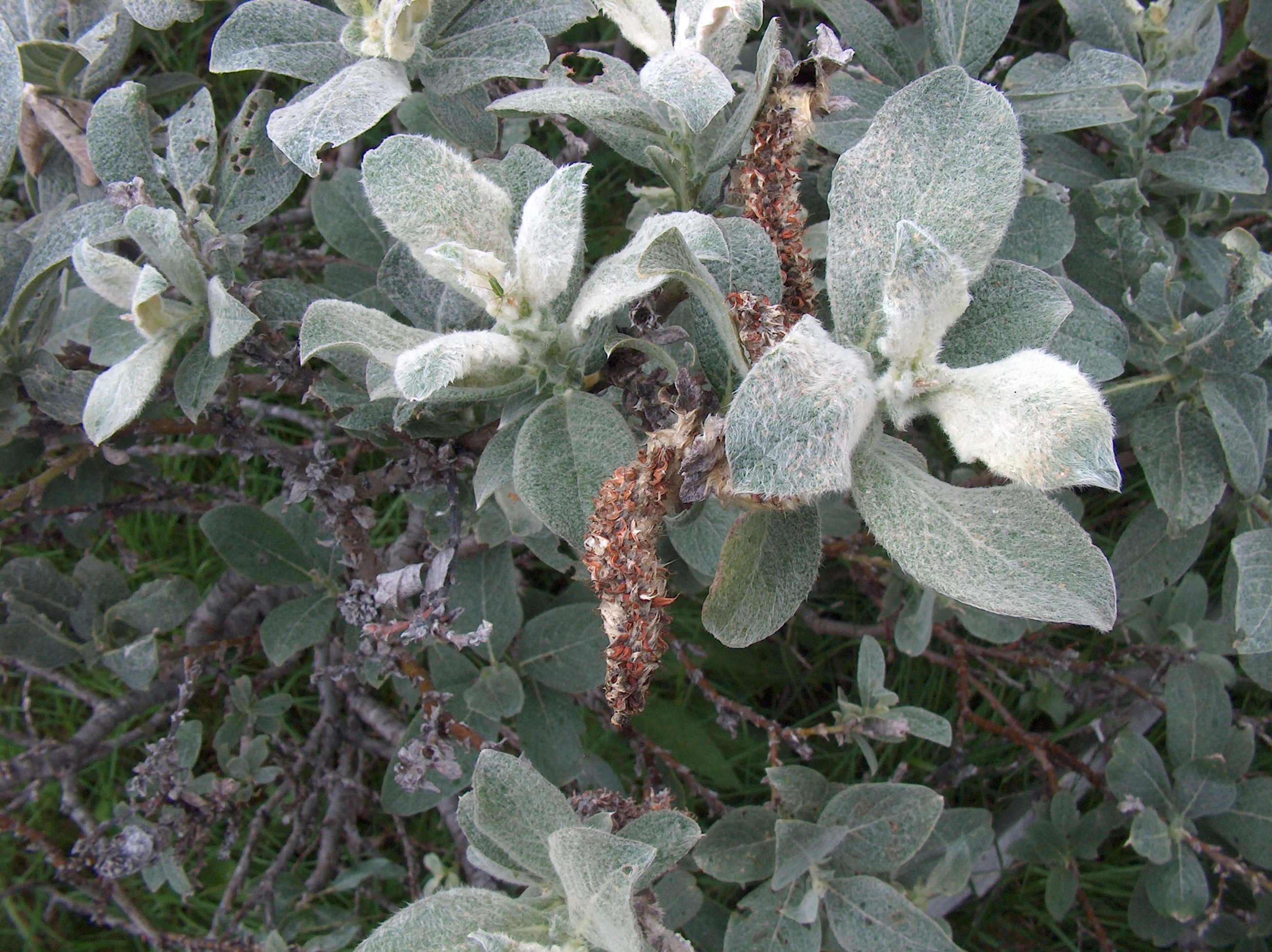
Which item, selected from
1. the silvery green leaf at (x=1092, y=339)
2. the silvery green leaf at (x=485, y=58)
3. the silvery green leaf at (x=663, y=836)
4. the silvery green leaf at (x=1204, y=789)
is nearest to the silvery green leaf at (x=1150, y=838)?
the silvery green leaf at (x=1204, y=789)

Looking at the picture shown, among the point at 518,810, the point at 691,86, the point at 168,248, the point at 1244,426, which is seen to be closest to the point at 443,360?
the point at 691,86

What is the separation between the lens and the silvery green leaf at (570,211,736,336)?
91 cm

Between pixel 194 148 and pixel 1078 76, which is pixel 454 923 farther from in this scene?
pixel 1078 76

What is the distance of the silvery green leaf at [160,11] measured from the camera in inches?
50.1

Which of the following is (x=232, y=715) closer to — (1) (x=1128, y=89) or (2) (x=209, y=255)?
(2) (x=209, y=255)

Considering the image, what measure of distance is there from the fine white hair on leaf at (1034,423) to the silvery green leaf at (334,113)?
0.67 meters

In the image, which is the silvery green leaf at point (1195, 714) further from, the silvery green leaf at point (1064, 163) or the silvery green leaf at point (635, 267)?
the silvery green leaf at point (635, 267)

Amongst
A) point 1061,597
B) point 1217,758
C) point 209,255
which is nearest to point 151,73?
point 209,255

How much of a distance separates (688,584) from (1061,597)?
3.21 ft

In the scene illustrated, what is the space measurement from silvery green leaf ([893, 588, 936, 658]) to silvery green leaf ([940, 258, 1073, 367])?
2.23ft

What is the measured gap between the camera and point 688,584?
176cm

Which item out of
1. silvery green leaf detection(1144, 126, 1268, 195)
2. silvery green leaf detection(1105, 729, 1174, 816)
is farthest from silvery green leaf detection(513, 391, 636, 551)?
silvery green leaf detection(1105, 729, 1174, 816)

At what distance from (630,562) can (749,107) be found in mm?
570

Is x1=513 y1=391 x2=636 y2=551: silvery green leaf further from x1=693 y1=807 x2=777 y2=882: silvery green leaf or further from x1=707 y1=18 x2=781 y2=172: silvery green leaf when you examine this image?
x1=693 y1=807 x2=777 y2=882: silvery green leaf
